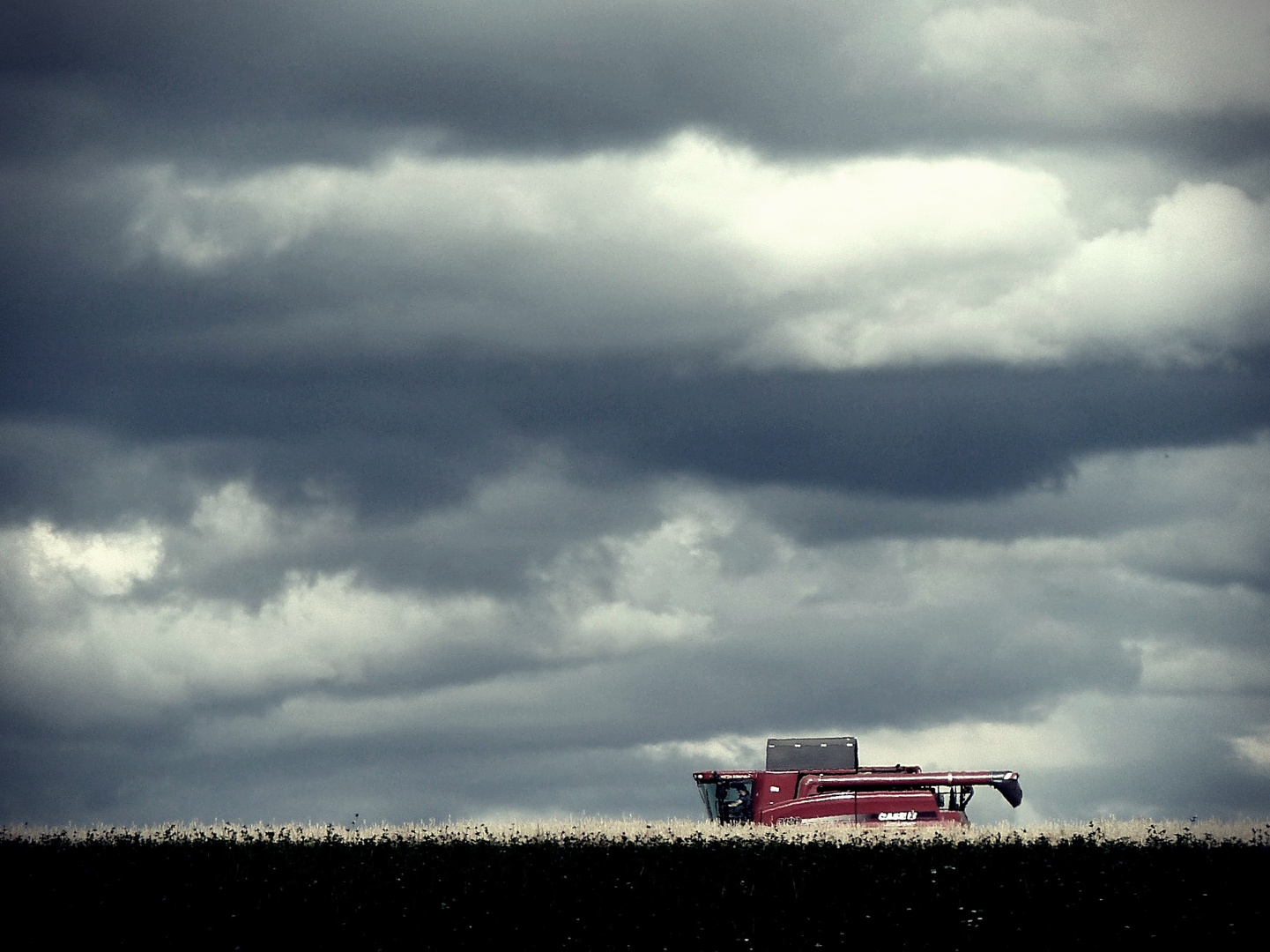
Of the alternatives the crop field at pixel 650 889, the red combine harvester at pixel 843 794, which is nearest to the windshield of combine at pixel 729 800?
the red combine harvester at pixel 843 794

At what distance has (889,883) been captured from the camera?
1217 inches

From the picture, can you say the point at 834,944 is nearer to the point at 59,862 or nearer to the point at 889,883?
the point at 889,883

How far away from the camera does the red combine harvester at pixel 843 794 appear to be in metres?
39.5

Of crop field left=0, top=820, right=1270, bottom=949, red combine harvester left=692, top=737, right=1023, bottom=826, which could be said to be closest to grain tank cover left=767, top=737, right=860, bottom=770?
red combine harvester left=692, top=737, right=1023, bottom=826

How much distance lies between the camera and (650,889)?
3072 cm

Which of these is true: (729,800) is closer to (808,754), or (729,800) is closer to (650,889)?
(808,754)

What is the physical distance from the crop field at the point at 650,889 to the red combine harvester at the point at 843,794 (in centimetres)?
226

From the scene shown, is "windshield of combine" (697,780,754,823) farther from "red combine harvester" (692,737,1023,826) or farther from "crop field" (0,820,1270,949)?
"crop field" (0,820,1270,949)

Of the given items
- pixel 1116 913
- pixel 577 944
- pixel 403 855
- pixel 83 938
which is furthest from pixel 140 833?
pixel 1116 913

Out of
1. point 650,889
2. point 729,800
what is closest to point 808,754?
point 729,800

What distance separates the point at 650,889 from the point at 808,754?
14.0m

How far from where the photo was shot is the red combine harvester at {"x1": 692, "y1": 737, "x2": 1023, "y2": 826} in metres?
39.5

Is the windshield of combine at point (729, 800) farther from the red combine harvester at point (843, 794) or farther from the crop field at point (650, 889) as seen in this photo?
the crop field at point (650, 889)

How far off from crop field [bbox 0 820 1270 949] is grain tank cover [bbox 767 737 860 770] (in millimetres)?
6408
